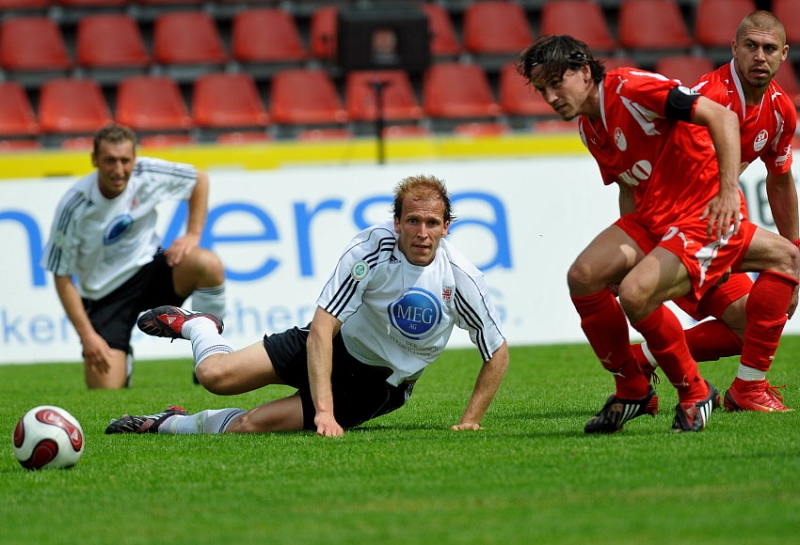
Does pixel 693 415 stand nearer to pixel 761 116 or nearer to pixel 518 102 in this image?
pixel 761 116

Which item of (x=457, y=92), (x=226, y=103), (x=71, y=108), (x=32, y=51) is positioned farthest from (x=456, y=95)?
(x=32, y=51)

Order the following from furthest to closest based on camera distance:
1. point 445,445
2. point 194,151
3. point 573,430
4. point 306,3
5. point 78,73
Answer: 1. point 306,3
2. point 78,73
3. point 194,151
4. point 573,430
5. point 445,445

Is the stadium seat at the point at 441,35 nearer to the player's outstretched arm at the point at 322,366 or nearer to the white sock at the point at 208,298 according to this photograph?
the white sock at the point at 208,298

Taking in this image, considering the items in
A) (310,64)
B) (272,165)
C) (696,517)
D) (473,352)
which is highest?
(310,64)

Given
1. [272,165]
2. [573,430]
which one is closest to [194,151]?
[272,165]

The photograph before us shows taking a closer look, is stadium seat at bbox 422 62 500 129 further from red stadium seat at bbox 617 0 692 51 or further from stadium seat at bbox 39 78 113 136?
stadium seat at bbox 39 78 113 136

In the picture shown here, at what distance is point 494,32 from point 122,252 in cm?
828

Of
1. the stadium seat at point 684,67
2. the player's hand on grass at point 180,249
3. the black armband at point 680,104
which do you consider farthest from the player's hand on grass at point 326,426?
the stadium seat at point 684,67

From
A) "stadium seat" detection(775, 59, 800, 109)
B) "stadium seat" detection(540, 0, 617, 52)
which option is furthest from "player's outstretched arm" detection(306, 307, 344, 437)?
"stadium seat" detection(775, 59, 800, 109)

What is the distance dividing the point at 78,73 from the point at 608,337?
37.7 feet

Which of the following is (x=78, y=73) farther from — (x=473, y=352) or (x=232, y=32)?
(x=473, y=352)

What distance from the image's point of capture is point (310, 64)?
1538 cm

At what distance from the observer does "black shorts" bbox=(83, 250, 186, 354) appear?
8461 mm

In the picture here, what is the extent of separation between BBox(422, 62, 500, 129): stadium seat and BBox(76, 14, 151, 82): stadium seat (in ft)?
11.6
